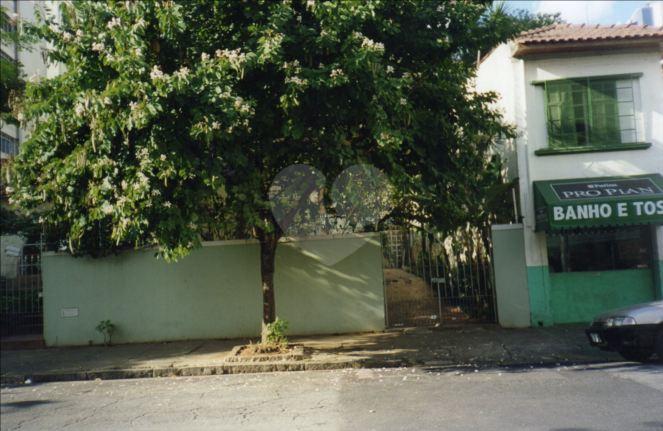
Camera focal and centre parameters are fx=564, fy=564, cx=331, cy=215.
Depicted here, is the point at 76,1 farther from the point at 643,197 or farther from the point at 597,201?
the point at 643,197

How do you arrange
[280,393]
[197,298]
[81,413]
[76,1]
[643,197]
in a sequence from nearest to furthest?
[81,413] → [280,393] → [76,1] → [643,197] → [197,298]

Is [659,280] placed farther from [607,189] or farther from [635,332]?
[635,332]

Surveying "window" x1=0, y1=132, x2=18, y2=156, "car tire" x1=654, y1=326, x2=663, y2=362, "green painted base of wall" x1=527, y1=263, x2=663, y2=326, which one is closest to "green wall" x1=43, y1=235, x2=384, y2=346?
"green painted base of wall" x1=527, y1=263, x2=663, y2=326

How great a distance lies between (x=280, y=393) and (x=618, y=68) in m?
9.86

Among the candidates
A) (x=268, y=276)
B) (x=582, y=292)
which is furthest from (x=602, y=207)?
(x=268, y=276)

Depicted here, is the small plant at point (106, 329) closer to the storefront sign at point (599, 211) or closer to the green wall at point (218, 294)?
the green wall at point (218, 294)

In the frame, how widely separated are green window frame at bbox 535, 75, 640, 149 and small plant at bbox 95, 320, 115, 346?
33.0 ft

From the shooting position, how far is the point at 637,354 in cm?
802

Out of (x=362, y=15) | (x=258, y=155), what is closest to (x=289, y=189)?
(x=258, y=155)

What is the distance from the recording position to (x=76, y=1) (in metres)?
8.41

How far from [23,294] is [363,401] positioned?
9072mm

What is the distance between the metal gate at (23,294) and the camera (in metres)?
12.2

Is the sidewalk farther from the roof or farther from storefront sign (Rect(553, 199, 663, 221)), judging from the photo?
the roof

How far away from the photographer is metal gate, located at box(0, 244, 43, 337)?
40.2 ft
